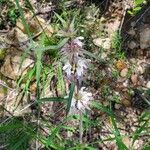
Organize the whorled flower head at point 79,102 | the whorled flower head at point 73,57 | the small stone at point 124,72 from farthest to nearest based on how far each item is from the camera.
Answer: the small stone at point 124,72, the whorled flower head at point 79,102, the whorled flower head at point 73,57

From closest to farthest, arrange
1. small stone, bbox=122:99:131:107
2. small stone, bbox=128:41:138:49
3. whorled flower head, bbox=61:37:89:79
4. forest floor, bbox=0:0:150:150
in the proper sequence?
whorled flower head, bbox=61:37:89:79 → forest floor, bbox=0:0:150:150 → small stone, bbox=122:99:131:107 → small stone, bbox=128:41:138:49

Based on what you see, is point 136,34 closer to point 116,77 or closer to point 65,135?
point 116,77

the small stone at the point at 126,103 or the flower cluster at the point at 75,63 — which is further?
the small stone at the point at 126,103

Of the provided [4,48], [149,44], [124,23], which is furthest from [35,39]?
[149,44]

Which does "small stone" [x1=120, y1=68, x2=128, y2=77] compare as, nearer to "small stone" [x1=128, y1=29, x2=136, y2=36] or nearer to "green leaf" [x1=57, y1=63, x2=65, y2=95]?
"small stone" [x1=128, y1=29, x2=136, y2=36]

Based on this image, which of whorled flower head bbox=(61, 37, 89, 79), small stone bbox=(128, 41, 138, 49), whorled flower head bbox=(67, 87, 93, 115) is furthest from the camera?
small stone bbox=(128, 41, 138, 49)

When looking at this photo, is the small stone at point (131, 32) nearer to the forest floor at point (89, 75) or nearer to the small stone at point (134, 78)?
the forest floor at point (89, 75)

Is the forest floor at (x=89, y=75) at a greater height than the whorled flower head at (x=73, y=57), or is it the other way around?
the whorled flower head at (x=73, y=57)

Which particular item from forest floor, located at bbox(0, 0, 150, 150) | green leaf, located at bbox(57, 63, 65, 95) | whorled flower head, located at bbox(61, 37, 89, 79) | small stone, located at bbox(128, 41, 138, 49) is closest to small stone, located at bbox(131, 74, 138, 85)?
forest floor, located at bbox(0, 0, 150, 150)

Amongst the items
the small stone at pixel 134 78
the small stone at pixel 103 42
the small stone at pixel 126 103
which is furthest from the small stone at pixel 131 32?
the small stone at pixel 126 103

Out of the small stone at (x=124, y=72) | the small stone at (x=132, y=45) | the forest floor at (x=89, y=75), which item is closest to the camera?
the forest floor at (x=89, y=75)

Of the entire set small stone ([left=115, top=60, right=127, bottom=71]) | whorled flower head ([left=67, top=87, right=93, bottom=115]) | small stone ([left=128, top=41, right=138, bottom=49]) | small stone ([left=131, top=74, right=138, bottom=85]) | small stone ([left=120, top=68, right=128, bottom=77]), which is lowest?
small stone ([left=131, top=74, right=138, bottom=85])
